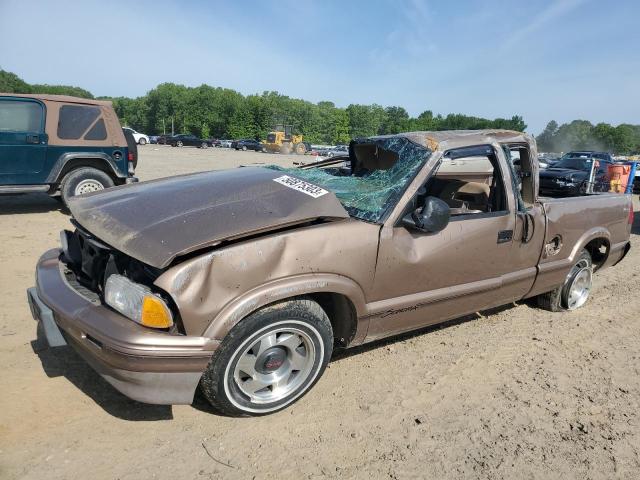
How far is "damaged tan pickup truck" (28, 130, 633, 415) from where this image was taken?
2.24 metres

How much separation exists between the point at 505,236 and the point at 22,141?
276 inches

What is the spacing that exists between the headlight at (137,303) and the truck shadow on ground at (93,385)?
68cm

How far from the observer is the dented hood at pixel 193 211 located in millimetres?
2353

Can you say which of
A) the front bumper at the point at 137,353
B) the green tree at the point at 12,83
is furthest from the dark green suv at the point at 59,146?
the green tree at the point at 12,83

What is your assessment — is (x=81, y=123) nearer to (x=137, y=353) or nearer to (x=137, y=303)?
(x=137, y=303)

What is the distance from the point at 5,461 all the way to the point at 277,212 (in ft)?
5.95

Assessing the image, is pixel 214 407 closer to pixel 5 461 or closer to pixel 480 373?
pixel 5 461

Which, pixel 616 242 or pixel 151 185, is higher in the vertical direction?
pixel 151 185

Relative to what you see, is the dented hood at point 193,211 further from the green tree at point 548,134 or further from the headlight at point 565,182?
the green tree at point 548,134

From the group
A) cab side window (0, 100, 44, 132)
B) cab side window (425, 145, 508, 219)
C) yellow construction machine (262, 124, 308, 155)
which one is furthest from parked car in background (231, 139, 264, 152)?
cab side window (425, 145, 508, 219)

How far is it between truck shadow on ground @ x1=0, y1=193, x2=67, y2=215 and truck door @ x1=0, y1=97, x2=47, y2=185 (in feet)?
3.04

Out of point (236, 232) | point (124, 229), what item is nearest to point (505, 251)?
point (236, 232)

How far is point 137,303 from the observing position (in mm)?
2250

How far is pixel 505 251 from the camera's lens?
3510 millimetres
